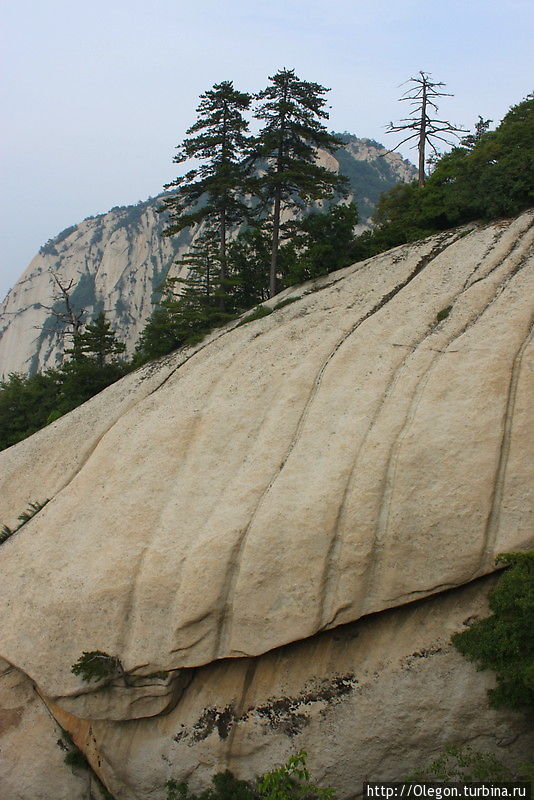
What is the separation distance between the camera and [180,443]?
16.5 meters

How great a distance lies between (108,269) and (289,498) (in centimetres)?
12302

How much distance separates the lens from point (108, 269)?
12588 cm

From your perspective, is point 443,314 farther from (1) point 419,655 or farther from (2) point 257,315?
(1) point 419,655

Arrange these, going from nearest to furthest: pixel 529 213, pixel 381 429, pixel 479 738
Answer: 1. pixel 479 738
2. pixel 381 429
3. pixel 529 213

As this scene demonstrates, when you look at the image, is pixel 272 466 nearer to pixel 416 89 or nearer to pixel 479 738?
pixel 479 738

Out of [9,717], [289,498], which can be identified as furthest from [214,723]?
[9,717]

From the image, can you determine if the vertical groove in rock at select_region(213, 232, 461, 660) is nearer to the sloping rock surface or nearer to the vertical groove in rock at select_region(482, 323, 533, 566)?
the sloping rock surface

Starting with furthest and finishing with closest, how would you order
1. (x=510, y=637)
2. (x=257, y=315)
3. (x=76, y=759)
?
(x=257, y=315) < (x=76, y=759) < (x=510, y=637)

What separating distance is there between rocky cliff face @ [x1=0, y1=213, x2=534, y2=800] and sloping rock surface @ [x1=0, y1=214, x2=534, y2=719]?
0.05 m

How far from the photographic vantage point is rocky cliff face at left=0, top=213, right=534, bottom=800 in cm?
1231

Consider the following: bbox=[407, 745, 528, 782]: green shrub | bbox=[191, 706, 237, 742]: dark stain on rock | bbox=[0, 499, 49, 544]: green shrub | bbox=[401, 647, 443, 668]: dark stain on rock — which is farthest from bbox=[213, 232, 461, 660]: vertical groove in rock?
bbox=[0, 499, 49, 544]: green shrub

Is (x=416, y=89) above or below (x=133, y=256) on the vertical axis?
below

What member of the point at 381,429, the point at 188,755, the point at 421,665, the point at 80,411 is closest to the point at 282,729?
the point at 188,755

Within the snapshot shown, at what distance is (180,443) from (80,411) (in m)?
7.13
